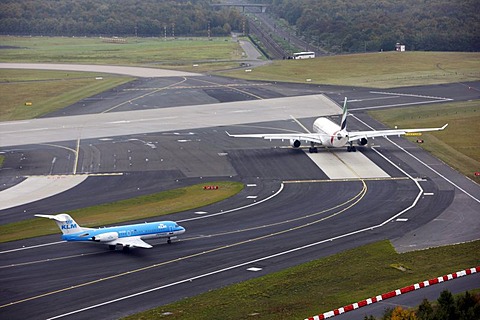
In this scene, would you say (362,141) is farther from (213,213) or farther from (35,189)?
(35,189)

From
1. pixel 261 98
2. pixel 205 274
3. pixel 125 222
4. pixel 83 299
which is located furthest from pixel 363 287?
pixel 261 98

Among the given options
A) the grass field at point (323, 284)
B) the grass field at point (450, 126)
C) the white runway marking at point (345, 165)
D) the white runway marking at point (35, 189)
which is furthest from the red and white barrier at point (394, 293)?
the white runway marking at point (35, 189)

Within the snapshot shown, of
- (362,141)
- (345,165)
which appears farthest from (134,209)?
(362,141)

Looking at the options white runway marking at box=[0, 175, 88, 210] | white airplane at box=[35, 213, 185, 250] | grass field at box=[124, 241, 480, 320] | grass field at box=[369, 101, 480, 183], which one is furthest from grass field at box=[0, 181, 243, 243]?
grass field at box=[369, 101, 480, 183]

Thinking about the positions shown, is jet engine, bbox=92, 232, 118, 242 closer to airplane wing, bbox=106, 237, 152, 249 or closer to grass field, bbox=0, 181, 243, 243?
airplane wing, bbox=106, 237, 152, 249

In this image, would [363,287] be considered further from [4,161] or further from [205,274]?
[4,161]

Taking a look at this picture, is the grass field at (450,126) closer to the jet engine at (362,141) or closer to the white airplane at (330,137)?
the white airplane at (330,137)
